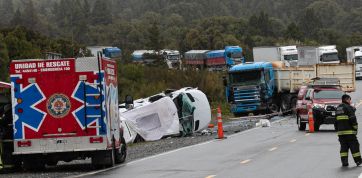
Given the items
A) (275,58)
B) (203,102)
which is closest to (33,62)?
(203,102)

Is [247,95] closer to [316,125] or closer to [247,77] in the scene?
[247,77]

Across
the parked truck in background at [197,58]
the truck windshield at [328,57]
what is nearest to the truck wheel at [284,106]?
the truck windshield at [328,57]

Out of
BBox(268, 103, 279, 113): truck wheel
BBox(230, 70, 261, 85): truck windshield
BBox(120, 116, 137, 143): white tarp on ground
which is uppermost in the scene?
BBox(230, 70, 261, 85): truck windshield

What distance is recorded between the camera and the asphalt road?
18.0 m

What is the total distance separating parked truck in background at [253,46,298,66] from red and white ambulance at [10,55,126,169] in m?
59.3

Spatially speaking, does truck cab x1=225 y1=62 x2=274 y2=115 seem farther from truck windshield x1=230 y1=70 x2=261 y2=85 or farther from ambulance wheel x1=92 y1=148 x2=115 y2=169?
ambulance wheel x1=92 y1=148 x2=115 y2=169

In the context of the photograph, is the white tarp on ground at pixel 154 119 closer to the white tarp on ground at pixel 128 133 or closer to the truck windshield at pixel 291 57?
the white tarp on ground at pixel 128 133

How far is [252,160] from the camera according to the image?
21.5 meters

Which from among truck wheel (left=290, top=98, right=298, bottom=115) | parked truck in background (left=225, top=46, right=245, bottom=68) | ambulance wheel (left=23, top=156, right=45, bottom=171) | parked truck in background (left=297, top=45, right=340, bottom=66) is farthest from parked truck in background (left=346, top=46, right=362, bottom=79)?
ambulance wheel (left=23, top=156, right=45, bottom=171)

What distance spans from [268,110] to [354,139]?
106 ft

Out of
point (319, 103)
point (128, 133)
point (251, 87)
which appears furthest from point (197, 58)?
point (128, 133)

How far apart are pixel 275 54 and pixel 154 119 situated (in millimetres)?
46821

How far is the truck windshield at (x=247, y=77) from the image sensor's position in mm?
50406

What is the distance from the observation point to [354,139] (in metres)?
18.9
